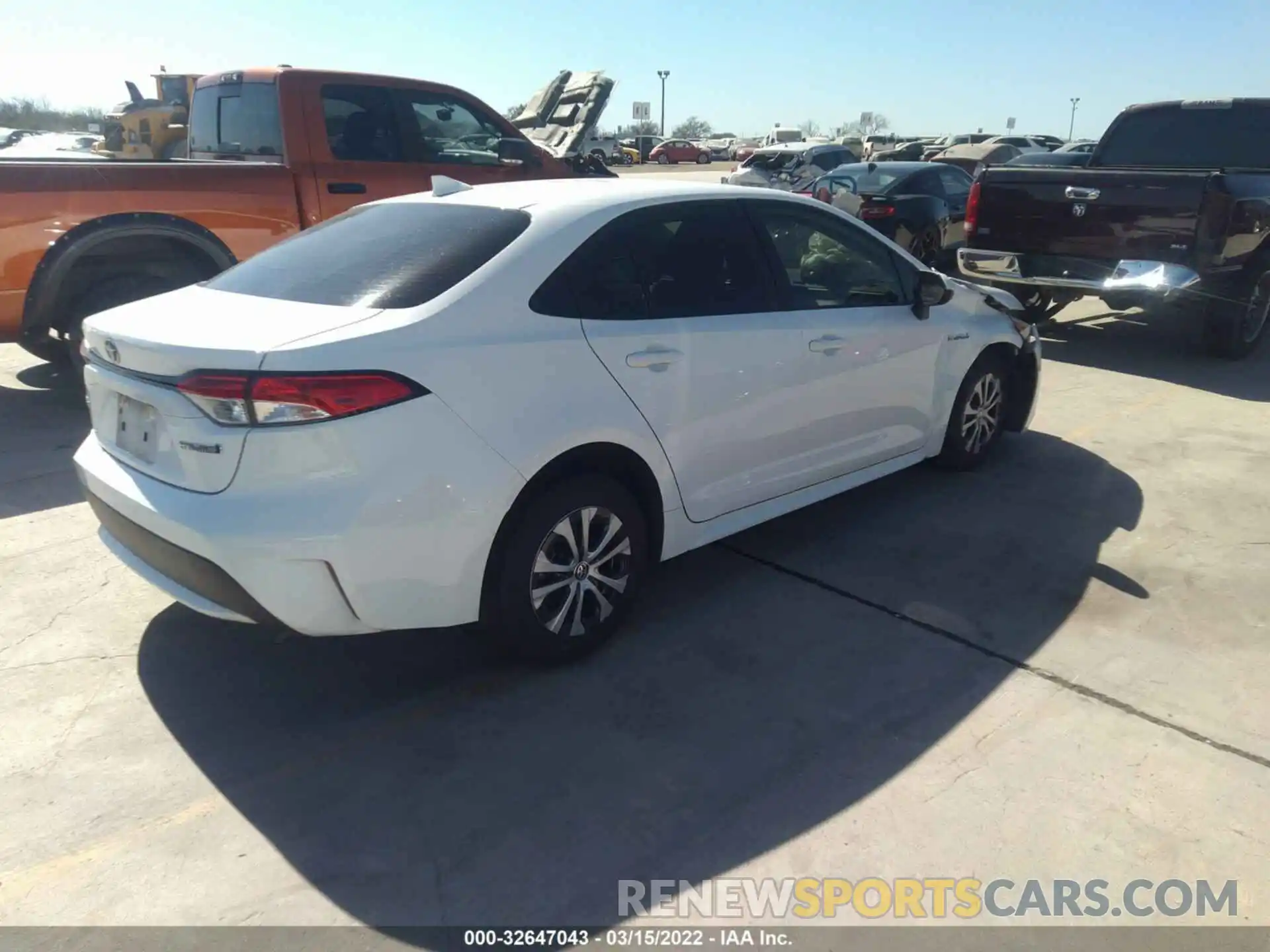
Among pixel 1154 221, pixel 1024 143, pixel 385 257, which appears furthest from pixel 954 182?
pixel 1024 143

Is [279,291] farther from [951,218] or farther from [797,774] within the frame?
[951,218]

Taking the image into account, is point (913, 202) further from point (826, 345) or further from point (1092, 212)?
point (826, 345)

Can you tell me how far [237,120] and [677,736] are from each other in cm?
634

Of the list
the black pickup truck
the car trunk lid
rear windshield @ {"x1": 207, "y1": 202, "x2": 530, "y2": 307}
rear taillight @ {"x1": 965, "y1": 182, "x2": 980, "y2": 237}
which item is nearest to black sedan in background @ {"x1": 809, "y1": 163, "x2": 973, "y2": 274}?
the black pickup truck

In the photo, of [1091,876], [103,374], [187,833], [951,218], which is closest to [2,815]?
[187,833]

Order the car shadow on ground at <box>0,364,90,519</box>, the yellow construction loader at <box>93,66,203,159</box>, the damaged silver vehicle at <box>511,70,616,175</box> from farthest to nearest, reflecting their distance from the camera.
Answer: the yellow construction loader at <box>93,66,203,159</box>
the damaged silver vehicle at <box>511,70,616,175</box>
the car shadow on ground at <box>0,364,90,519</box>

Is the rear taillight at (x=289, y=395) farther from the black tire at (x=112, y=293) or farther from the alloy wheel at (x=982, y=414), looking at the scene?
the black tire at (x=112, y=293)

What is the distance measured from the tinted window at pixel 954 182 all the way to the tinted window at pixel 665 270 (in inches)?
404

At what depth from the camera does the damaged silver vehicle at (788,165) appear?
20391 mm

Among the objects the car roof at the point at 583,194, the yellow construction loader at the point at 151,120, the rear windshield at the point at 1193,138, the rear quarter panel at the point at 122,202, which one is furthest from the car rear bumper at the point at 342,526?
the yellow construction loader at the point at 151,120

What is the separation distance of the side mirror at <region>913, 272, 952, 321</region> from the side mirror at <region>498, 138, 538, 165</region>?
3.78 metres

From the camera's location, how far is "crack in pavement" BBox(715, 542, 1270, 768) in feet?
10.4

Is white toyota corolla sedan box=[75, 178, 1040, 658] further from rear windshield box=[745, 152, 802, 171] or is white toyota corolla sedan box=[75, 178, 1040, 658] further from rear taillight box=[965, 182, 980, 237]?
rear windshield box=[745, 152, 802, 171]

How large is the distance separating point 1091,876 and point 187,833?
8.03 feet
